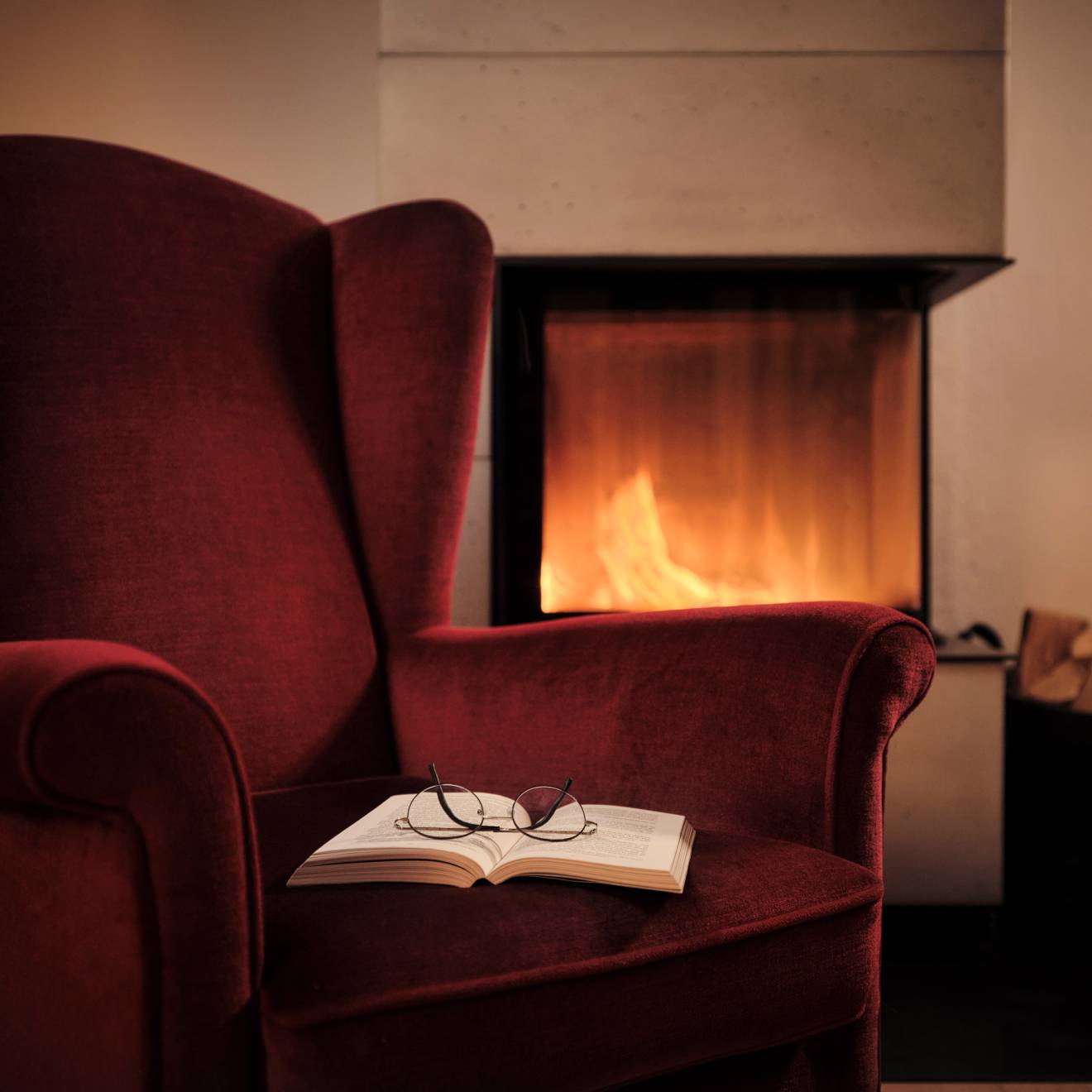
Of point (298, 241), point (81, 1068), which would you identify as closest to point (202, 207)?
point (298, 241)

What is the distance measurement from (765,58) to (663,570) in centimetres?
104

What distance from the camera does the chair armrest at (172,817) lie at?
555 millimetres

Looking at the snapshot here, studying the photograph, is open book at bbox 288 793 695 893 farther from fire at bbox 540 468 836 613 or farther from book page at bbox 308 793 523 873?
fire at bbox 540 468 836 613

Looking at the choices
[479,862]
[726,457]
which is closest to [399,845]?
[479,862]

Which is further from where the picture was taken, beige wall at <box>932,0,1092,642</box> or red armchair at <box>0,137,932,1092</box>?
beige wall at <box>932,0,1092,642</box>

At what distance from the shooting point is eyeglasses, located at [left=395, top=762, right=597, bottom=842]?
2.54 feet

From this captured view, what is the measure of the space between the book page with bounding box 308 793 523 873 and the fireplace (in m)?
1.24

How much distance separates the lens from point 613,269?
199 cm

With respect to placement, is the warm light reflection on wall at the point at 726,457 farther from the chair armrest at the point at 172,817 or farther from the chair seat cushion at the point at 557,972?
the chair armrest at the point at 172,817

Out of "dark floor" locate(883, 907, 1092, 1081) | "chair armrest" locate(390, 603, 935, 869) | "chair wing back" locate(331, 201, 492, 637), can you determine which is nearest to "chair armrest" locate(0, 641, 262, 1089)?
"chair armrest" locate(390, 603, 935, 869)

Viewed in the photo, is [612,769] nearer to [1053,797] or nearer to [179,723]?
[179,723]

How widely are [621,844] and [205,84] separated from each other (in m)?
2.31

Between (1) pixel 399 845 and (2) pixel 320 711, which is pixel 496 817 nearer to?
(1) pixel 399 845

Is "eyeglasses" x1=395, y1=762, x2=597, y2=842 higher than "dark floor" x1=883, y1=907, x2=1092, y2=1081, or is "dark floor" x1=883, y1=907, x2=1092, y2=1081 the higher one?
"eyeglasses" x1=395, y1=762, x2=597, y2=842
